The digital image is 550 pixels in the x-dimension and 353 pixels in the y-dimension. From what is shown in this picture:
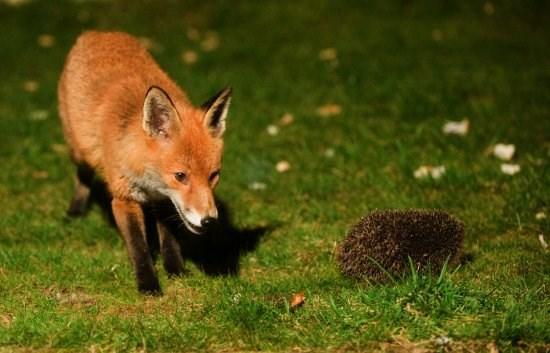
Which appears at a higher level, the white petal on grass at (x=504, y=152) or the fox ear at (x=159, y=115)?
the fox ear at (x=159, y=115)

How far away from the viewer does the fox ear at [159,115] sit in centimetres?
505

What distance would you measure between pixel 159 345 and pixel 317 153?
3750mm

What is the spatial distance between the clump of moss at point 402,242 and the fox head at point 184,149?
0.96 metres

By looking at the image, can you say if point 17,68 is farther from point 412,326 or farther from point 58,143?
point 412,326

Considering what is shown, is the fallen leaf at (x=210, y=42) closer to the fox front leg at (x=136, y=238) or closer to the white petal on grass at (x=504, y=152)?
the white petal on grass at (x=504, y=152)

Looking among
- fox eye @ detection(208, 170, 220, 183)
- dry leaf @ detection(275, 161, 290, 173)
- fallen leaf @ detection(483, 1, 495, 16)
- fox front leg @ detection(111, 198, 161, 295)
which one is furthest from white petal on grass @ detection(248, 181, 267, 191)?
fallen leaf @ detection(483, 1, 495, 16)

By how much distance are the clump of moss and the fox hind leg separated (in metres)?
2.75

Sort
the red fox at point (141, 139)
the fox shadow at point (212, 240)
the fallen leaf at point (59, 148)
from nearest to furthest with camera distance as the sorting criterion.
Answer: the red fox at point (141, 139)
the fox shadow at point (212, 240)
the fallen leaf at point (59, 148)

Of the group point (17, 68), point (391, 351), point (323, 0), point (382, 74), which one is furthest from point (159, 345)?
point (323, 0)

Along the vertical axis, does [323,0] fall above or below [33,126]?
above

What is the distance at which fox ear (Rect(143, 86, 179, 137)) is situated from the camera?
16.6 feet

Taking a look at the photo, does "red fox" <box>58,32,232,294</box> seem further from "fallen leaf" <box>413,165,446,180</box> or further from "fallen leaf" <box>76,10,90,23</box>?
"fallen leaf" <box>76,10,90,23</box>

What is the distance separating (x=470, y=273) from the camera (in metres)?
5.26

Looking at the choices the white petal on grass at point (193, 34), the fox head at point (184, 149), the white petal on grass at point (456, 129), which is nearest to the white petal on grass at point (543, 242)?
the white petal on grass at point (456, 129)
